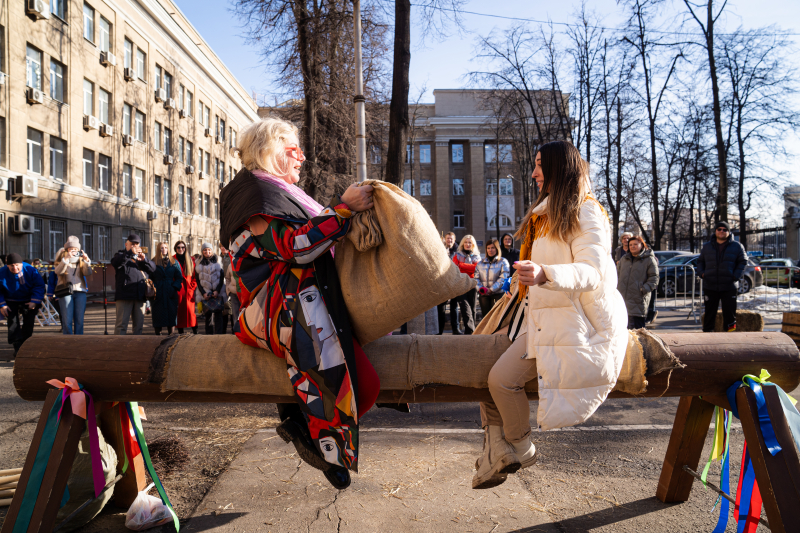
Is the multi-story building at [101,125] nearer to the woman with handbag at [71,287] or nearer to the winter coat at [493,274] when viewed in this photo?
the woman with handbag at [71,287]

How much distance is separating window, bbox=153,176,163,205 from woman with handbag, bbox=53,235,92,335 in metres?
24.0

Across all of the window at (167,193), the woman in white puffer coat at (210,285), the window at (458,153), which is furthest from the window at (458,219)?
the woman in white puffer coat at (210,285)

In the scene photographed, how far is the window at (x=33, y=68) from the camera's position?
808 inches

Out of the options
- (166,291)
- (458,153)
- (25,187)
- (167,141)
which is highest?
(458,153)

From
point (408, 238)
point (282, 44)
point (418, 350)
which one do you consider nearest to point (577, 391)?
point (418, 350)

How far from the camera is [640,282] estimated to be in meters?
9.48

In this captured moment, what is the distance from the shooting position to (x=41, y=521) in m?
2.43

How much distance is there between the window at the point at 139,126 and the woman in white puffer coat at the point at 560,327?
31127mm

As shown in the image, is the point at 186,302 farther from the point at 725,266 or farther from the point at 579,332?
the point at 725,266

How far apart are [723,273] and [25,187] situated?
22121 mm

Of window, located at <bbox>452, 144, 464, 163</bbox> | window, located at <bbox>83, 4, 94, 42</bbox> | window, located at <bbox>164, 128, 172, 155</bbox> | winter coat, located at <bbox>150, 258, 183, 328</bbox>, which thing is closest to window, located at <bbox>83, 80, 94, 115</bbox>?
window, located at <bbox>83, 4, 94, 42</bbox>

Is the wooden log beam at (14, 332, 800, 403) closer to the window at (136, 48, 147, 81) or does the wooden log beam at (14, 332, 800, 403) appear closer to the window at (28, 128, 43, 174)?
the window at (28, 128, 43, 174)

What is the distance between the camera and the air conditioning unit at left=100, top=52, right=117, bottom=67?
25.2m

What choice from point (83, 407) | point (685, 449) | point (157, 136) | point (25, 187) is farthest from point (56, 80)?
point (685, 449)
